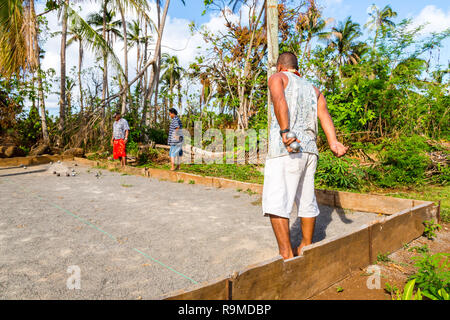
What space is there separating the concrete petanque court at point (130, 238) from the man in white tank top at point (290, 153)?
43cm

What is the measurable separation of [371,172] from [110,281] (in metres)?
4.98

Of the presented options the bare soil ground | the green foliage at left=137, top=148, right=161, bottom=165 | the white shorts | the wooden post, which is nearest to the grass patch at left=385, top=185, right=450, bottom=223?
the bare soil ground

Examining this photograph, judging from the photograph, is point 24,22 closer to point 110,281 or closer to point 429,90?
point 110,281

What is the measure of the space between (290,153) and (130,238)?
6.21 ft

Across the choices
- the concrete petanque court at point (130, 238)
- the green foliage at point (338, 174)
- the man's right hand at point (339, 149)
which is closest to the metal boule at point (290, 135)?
the man's right hand at point (339, 149)

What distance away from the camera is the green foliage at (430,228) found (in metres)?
3.08

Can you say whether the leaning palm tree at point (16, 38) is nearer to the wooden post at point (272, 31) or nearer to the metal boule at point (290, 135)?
the wooden post at point (272, 31)

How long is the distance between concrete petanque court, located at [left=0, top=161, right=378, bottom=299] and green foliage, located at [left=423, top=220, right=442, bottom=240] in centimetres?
66

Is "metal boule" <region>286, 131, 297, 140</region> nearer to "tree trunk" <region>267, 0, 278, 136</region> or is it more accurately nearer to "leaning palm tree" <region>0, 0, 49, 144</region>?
"tree trunk" <region>267, 0, 278, 136</region>

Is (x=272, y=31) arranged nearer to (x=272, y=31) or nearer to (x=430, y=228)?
(x=272, y=31)

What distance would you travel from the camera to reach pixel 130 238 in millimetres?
3104

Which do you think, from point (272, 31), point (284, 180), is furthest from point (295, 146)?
point (272, 31)

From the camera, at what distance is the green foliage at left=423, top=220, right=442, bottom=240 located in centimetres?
308

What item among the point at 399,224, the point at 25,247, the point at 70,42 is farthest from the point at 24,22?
the point at 70,42
